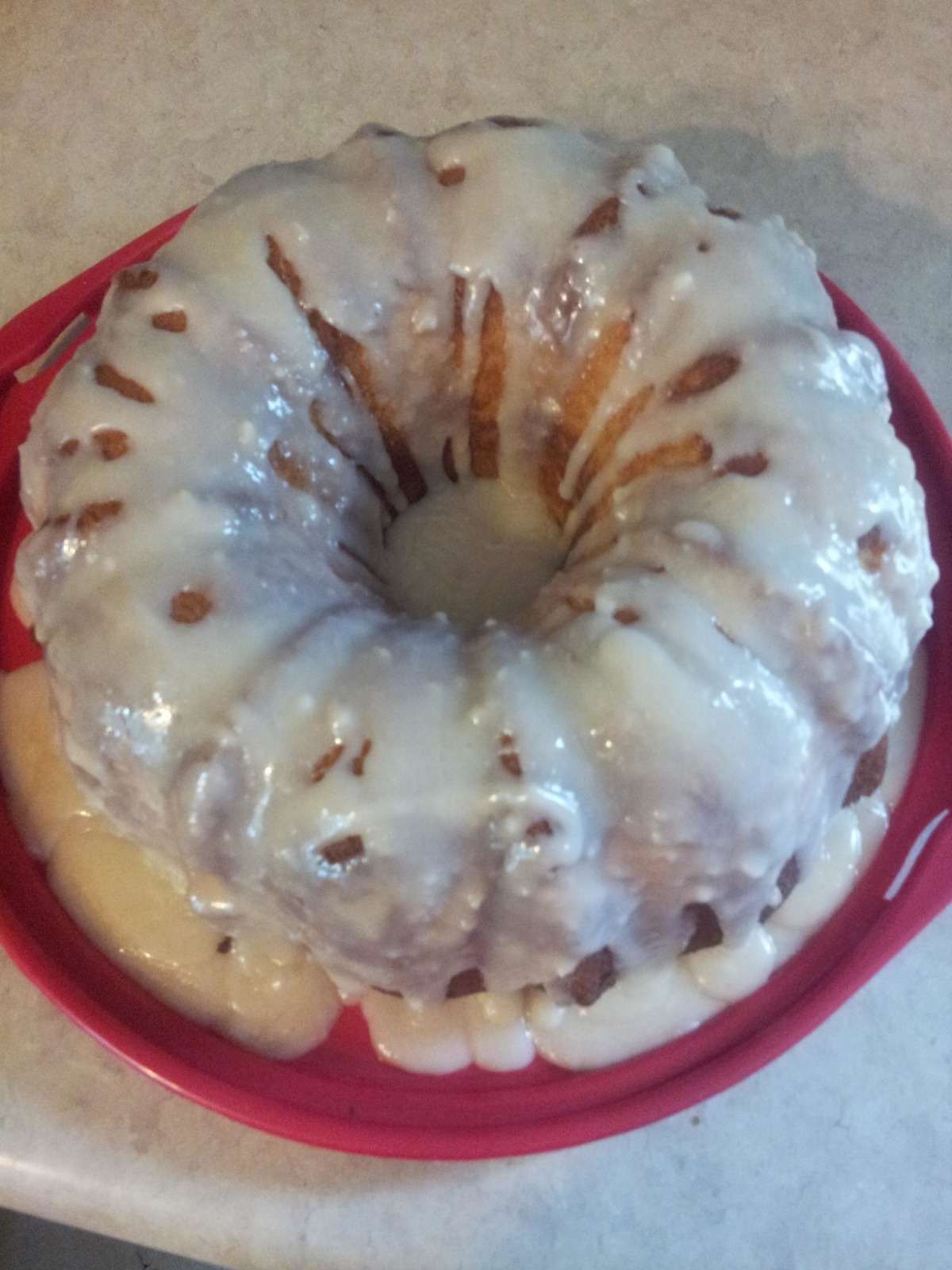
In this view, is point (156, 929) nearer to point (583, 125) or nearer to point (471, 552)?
point (471, 552)

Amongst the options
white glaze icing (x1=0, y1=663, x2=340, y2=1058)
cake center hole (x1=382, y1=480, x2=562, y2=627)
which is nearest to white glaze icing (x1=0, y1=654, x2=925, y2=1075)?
white glaze icing (x1=0, y1=663, x2=340, y2=1058)

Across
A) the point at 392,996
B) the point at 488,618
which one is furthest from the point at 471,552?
the point at 392,996

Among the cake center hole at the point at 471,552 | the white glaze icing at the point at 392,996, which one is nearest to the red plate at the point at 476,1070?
the white glaze icing at the point at 392,996

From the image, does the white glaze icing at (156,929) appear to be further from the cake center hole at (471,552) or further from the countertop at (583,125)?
the cake center hole at (471,552)

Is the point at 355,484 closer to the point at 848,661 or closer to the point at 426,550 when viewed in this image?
the point at 426,550

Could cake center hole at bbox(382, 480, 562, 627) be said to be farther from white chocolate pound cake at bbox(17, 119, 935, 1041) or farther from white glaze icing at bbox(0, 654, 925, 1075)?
white glaze icing at bbox(0, 654, 925, 1075)

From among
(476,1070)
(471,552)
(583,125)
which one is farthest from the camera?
(583,125)

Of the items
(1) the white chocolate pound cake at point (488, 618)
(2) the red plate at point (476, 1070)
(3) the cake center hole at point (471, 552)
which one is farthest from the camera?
(3) the cake center hole at point (471, 552)

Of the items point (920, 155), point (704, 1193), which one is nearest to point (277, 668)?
point (704, 1193)
